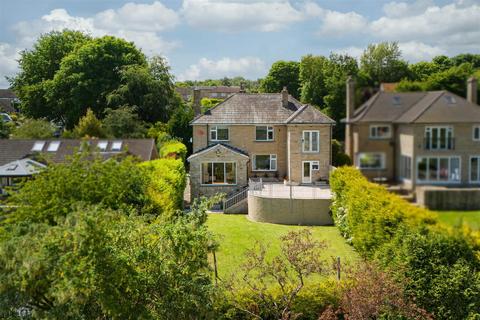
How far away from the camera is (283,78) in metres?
29.6

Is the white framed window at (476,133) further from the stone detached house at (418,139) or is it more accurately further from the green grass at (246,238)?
the green grass at (246,238)

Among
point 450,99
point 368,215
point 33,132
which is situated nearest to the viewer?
point 450,99

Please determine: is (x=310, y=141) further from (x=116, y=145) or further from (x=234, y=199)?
(x=116, y=145)

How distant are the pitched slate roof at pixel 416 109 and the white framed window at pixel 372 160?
20.9 inches

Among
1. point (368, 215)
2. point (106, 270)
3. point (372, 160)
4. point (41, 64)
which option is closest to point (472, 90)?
point (372, 160)

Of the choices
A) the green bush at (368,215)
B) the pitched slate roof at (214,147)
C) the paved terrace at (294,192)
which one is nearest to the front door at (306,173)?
the paved terrace at (294,192)

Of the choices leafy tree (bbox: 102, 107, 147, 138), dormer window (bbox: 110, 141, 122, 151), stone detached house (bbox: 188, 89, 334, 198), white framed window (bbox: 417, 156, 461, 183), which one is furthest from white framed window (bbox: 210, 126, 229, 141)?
white framed window (bbox: 417, 156, 461, 183)

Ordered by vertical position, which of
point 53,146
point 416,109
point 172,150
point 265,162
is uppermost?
point 416,109

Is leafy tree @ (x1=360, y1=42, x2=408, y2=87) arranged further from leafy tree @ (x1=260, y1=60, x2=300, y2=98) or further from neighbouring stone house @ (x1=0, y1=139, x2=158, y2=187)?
neighbouring stone house @ (x1=0, y1=139, x2=158, y2=187)

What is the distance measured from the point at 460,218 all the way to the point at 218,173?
26538 mm

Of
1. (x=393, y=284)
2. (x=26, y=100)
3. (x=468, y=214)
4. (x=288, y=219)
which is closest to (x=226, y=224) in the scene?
(x=288, y=219)

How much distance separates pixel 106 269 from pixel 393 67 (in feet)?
25.0

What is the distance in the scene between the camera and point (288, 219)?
94.5 ft

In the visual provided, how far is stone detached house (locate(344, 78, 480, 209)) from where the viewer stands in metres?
7.55
